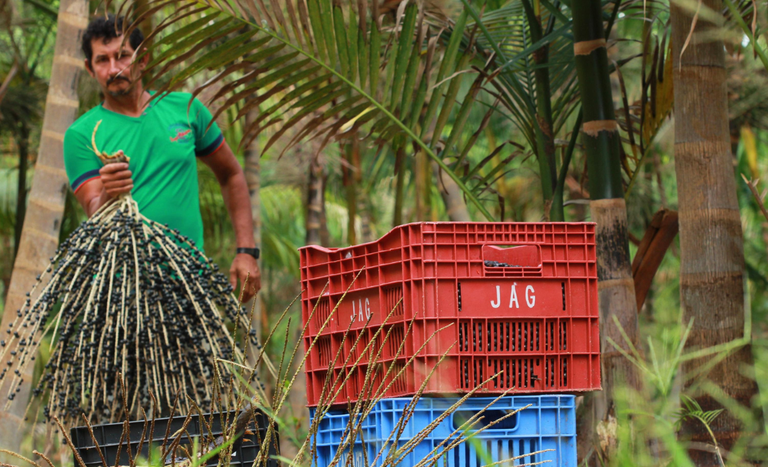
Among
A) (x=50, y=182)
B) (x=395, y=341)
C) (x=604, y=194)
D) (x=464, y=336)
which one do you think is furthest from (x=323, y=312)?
(x=50, y=182)

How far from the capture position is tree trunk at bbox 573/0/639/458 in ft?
8.13

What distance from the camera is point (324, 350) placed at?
2213 millimetres

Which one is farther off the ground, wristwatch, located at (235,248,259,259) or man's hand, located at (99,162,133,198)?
man's hand, located at (99,162,133,198)

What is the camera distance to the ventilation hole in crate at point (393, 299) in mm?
1957

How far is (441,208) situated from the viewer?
702 inches

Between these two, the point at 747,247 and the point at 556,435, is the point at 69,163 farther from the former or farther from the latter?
the point at 747,247

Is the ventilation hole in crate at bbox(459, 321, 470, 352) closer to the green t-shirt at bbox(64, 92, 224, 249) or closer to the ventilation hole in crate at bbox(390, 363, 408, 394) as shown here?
the ventilation hole in crate at bbox(390, 363, 408, 394)

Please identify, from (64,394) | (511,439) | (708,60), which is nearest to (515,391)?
(511,439)

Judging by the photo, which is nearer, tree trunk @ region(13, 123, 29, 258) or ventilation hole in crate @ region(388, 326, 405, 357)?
ventilation hole in crate @ region(388, 326, 405, 357)

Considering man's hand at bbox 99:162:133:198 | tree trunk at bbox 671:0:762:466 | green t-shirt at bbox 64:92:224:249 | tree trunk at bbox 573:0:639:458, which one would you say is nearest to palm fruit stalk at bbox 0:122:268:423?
man's hand at bbox 99:162:133:198

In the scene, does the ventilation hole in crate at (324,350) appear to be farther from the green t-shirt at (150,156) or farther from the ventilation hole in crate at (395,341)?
the green t-shirt at (150,156)

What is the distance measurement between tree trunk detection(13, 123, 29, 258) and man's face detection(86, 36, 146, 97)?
5195mm

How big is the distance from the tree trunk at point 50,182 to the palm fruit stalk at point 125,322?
1.41 metres

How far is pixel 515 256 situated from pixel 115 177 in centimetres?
151
